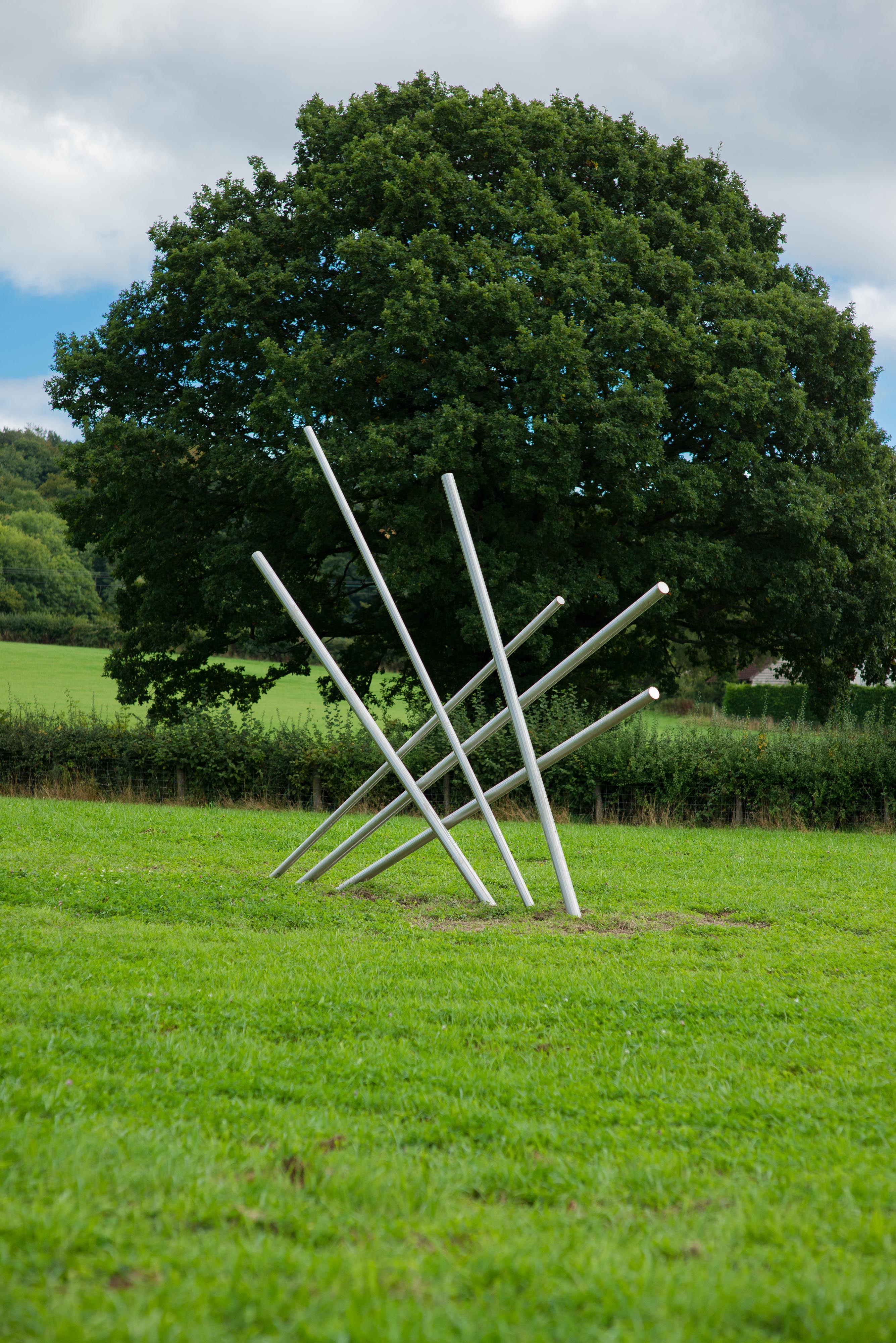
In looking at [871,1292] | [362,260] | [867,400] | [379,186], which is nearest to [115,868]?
[871,1292]

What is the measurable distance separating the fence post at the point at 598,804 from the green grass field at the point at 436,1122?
624 centimetres

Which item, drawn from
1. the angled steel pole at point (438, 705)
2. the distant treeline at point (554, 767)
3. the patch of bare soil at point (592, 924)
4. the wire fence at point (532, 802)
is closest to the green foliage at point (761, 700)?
the distant treeline at point (554, 767)

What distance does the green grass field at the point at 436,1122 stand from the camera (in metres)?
2.07

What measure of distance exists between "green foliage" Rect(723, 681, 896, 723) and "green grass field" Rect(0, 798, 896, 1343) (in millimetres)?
21338

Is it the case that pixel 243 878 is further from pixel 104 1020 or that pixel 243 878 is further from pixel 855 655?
pixel 855 655

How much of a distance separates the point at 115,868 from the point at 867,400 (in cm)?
1898

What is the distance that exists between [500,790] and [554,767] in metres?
6.27

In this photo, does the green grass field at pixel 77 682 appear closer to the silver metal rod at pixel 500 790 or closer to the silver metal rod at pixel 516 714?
the silver metal rod at pixel 500 790

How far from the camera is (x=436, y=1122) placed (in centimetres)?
320

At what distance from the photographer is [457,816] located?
7250mm

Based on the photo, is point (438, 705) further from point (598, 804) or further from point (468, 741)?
point (598, 804)

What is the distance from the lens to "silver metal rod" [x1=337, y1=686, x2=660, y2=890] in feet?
20.9

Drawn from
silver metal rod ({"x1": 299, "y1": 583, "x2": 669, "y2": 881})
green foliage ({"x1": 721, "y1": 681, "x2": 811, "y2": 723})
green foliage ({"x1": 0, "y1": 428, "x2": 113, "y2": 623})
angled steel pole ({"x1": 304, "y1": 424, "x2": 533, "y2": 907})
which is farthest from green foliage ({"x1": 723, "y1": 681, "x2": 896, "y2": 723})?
green foliage ({"x1": 0, "y1": 428, "x2": 113, "y2": 623})

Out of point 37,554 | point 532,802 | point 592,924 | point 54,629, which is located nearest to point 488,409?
point 532,802
